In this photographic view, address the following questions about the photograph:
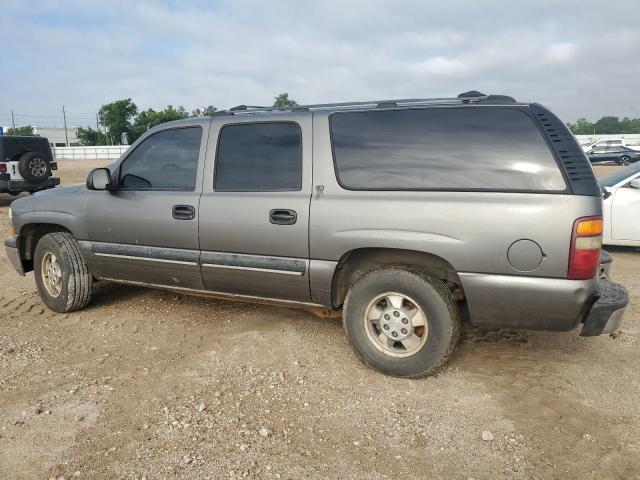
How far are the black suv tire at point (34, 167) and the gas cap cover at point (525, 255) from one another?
41.0 ft

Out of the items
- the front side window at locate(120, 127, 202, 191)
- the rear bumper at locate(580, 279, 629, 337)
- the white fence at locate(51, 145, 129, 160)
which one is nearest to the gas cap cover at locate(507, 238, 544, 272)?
the rear bumper at locate(580, 279, 629, 337)

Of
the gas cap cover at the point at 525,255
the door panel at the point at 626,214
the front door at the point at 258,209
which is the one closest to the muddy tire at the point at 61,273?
the front door at the point at 258,209

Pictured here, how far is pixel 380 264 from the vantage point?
3500 mm

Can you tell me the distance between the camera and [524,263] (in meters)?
2.95

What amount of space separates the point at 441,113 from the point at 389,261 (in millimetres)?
1040

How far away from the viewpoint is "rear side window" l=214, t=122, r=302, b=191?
11.9 ft

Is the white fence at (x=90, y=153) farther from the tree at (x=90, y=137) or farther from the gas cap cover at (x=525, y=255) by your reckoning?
the gas cap cover at (x=525, y=255)

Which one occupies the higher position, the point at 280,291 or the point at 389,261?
the point at 389,261

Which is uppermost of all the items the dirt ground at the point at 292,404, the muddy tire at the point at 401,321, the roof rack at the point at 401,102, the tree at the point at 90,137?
the tree at the point at 90,137

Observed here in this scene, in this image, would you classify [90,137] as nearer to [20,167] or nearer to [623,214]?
[20,167]

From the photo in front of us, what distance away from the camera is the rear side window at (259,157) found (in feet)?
11.9

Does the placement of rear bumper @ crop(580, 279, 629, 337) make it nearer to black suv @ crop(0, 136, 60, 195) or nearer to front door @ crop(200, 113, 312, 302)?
front door @ crop(200, 113, 312, 302)

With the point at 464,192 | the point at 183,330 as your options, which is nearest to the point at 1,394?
A: the point at 183,330

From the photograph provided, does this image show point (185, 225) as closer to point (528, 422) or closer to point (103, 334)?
point (103, 334)
